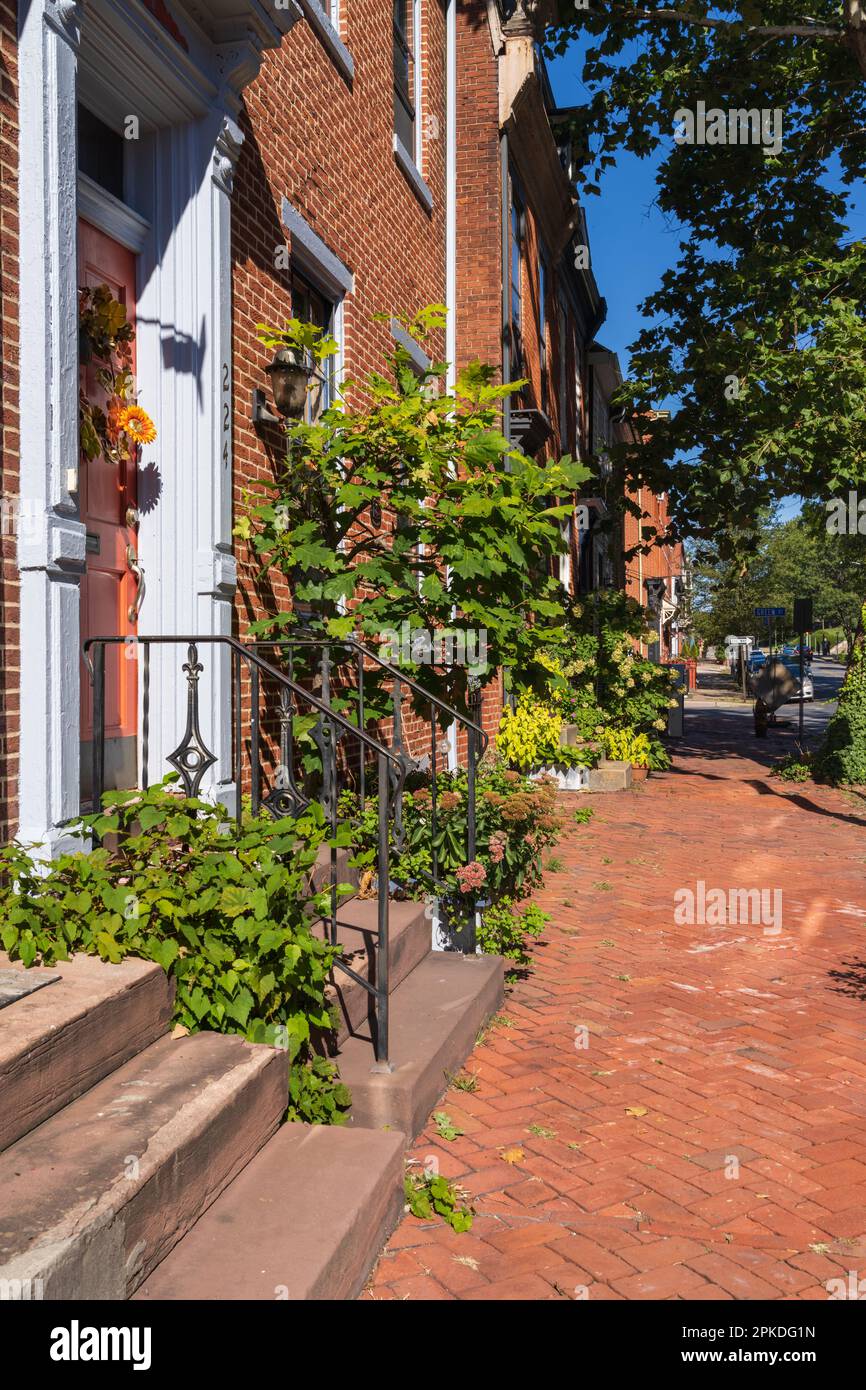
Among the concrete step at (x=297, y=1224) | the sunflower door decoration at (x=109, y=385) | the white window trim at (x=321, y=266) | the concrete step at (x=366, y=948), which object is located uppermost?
the white window trim at (x=321, y=266)

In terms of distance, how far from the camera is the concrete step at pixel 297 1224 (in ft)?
8.30

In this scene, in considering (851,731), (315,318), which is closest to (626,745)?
(851,731)

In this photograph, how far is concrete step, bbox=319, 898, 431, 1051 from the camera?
4.24 meters

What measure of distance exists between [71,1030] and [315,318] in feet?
18.6

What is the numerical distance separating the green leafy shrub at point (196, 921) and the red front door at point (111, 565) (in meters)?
1.08

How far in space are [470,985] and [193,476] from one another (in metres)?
2.81

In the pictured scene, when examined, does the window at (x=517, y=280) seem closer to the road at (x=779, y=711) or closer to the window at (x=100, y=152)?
the road at (x=779, y=711)

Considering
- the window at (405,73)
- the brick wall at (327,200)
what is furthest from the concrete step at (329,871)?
the window at (405,73)

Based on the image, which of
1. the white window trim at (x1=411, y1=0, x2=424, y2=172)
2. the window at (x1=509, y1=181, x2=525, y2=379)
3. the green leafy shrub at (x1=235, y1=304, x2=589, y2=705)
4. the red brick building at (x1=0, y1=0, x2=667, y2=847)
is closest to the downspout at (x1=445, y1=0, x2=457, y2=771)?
the white window trim at (x1=411, y1=0, x2=424, y2=172)

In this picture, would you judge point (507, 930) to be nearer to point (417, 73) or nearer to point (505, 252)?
point (417, 73)

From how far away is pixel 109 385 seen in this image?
15.8ft

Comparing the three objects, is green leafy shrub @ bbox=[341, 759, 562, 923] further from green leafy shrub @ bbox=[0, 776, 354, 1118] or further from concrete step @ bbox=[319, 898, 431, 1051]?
green leafy shrub @ bbox=[0, 776, 354, 1118]

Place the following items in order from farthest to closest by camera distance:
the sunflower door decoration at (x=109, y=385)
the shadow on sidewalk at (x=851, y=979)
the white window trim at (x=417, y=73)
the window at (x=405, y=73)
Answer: the white window trim at (x=417, y=73), the window at (x=405, y=73), the shadow on sidewalk at (x=851, y=979), the sunflower door decoration at (x=109, y=385)

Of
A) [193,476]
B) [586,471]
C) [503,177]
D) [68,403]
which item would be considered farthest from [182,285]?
[503,177]
